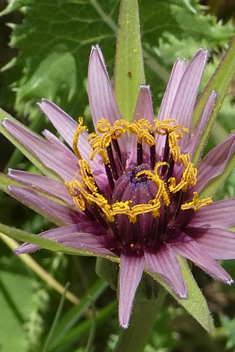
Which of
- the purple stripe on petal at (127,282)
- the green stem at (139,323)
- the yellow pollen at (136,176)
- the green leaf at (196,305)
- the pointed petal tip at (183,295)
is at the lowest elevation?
the green stem at (139,323)

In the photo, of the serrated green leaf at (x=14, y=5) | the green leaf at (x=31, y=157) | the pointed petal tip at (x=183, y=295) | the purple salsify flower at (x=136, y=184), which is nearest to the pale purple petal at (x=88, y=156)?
the purple salsify flower at (x=136, y=184)

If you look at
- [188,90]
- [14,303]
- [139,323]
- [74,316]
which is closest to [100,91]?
[188,90]

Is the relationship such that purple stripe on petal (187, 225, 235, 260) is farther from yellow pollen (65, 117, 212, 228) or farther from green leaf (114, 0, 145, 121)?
green leaf (114, 0, 145, 121)

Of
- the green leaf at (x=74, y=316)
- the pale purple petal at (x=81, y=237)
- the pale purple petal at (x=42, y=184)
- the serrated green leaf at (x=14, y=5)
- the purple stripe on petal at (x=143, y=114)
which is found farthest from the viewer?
the serrated green leaf at (x=14, y=5)

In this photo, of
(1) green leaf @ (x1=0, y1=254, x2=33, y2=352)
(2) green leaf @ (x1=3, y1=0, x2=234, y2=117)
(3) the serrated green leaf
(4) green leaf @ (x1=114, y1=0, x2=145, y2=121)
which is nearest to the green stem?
(4) green leaf @ (x1=114, y1=0, x2=145, y2=121)

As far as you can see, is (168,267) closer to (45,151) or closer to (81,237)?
(81,237)

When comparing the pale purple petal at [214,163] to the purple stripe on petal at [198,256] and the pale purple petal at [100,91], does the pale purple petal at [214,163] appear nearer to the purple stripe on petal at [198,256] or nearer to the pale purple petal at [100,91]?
the purple stripe on petal at [198,256]
